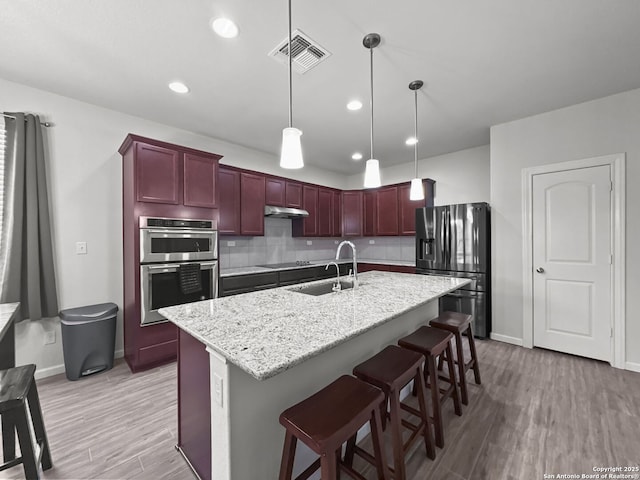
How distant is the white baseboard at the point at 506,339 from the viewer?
3180 mm

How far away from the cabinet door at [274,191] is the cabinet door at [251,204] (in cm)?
9

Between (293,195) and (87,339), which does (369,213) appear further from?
(87,339)

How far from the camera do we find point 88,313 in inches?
96.4

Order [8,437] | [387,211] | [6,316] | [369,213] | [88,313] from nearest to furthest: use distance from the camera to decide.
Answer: [8,437] < [6,316] < [88,313] < [387,211] < [369,213]

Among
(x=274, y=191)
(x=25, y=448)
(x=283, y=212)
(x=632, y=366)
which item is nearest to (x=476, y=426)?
(x=632, y=366)

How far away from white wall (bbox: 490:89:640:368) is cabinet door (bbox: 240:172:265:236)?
3.12 meters

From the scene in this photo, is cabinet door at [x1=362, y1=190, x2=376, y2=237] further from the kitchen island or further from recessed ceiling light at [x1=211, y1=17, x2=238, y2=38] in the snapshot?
recessed ceiling light at [x1=211, y1=17, x2=238, y2=38]

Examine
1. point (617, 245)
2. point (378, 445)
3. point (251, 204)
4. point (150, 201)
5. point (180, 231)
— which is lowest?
point (378, 445)

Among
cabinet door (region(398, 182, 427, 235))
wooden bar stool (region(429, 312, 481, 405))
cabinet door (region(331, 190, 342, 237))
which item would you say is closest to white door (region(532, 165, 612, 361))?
wooden bar stool (region(429, 312, 481, 405))

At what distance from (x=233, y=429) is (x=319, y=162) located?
4.36 meters

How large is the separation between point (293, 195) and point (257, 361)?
3.66 m

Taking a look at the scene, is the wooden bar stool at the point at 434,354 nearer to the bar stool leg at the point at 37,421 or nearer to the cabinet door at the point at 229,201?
the bar stool leg at the point at 37,421

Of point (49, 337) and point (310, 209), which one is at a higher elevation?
point (310, 209)

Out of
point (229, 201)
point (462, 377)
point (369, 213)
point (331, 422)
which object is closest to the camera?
point (331, 422)
